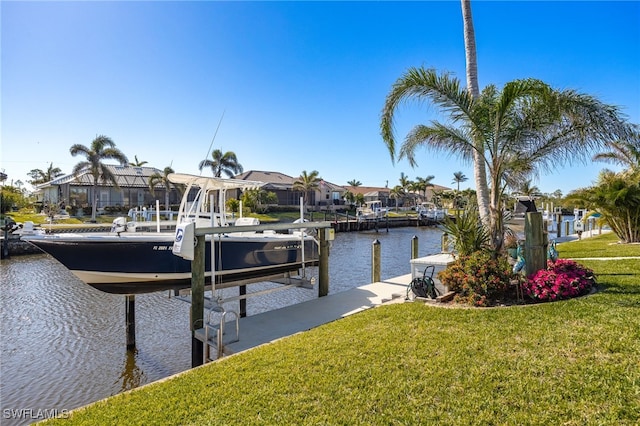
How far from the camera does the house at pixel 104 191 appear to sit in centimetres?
3778

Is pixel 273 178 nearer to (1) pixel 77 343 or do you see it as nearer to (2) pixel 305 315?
(1) pixel 77 343

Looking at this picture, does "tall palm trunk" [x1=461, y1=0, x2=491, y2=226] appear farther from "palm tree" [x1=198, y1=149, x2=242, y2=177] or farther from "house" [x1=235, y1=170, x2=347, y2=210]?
"house" [x1=235, y1=170, x2=347, y2=210]

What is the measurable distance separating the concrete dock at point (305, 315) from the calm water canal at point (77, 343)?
7.69ft

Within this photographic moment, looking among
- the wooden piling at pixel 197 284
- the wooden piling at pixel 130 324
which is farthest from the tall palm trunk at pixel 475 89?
the wooden piling at pixel 130 324

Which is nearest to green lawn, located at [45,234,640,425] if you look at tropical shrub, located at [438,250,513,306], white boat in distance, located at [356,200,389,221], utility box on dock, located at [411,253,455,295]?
tropical shrub, located at [438,250,513,306]

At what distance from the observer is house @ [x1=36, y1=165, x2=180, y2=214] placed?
3778cm

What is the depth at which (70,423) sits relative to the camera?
379 centimetres

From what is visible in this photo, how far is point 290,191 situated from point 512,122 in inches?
1877

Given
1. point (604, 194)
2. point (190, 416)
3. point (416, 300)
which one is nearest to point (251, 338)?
point (190, 416)

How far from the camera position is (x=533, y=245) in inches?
284

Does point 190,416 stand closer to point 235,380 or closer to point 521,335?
point 235,380

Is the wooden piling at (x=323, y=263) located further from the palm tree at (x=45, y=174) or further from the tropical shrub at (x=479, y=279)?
the palm tree at (x=45, y=174)

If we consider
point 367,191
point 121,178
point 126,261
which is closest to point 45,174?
point 121,178

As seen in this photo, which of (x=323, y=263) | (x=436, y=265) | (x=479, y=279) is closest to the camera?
(x=479, y=279)
